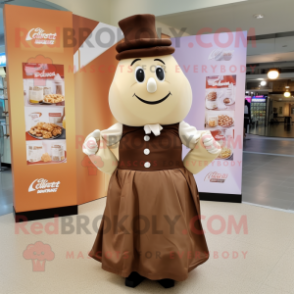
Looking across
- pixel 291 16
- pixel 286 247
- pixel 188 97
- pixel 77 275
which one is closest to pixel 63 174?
pixel 77 275

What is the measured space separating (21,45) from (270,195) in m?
3.80

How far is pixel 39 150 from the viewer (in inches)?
130

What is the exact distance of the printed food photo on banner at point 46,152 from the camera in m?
3.27

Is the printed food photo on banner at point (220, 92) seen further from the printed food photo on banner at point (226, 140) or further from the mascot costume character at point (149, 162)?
the mascot costume character at point (149, 162)

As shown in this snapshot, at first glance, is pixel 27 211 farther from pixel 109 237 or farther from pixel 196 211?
pixel 196 211

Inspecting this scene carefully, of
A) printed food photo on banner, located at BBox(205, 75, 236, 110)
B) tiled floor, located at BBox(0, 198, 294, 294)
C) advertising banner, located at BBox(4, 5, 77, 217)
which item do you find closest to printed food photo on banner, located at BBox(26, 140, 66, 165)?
advertising banner, located at BBox(4, 5, 77, 217)

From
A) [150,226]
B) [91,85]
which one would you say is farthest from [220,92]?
[150,226]

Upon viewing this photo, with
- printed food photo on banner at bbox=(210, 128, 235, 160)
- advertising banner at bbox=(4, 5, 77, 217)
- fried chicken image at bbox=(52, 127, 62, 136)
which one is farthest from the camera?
printed food photo on banner at bbox=(210, 128, 235, 160)

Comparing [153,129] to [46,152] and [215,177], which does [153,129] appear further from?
[215,177]

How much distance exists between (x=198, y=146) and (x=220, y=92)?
75.5 inches

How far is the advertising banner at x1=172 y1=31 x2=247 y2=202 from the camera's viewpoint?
374 centimetres

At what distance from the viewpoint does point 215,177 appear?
400 centimetres

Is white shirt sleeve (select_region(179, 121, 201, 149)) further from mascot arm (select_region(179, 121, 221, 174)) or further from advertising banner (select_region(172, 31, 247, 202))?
advertising banner (select_region(172, 31, 247, 202))

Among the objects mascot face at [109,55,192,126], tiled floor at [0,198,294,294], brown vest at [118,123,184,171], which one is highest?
mascot face at [109,55,192,126]
